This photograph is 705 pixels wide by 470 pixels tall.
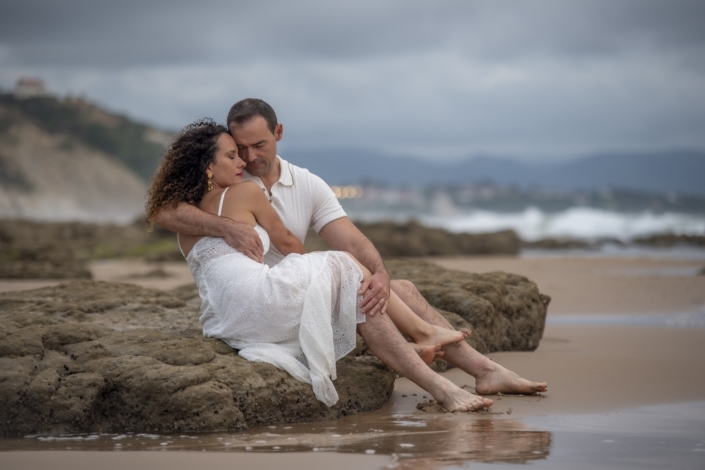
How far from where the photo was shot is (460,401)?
489cm

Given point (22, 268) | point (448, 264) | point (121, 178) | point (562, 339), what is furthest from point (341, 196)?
point (562, 339)

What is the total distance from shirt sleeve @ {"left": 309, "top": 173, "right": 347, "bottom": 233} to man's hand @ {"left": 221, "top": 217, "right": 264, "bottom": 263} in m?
0.71

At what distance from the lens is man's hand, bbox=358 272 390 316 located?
4980 mm

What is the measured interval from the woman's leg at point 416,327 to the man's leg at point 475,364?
136 mm

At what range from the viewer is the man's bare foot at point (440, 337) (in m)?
5.25

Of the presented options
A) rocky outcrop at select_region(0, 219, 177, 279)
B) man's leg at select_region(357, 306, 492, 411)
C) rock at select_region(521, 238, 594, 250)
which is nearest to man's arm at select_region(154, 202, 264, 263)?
man's leg at select_region(357, 306, 492, 411)

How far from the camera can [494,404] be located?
5113 millimetres

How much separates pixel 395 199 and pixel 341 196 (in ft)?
16.9

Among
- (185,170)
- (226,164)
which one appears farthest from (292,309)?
(185,170)

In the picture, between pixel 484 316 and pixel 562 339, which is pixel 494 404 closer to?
pixel 484 316

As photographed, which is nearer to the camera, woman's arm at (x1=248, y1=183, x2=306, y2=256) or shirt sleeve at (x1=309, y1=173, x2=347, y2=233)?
woman's arm at (x1=248, y1=183, x2=306, y2=256)

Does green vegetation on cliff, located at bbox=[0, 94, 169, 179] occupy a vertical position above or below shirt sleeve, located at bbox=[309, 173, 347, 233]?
above

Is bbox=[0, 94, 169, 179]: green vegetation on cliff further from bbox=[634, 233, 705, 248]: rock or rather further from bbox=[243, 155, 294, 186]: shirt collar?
bbox=[243, 155, 294, 186]: shirt collar

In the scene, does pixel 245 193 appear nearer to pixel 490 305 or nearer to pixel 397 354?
pixel 397 354
